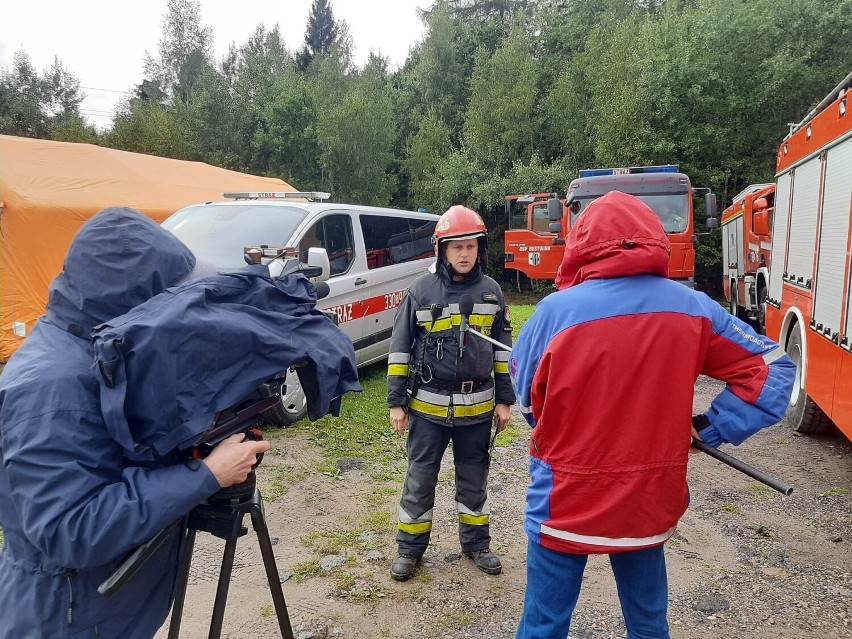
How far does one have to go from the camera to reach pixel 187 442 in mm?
1432

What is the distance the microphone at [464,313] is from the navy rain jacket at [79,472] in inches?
73.5

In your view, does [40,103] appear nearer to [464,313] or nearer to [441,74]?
[441,74]

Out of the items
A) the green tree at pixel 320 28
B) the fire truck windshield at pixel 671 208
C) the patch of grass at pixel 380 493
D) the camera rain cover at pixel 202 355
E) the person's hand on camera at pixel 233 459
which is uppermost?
the green tree at pixel 320 28

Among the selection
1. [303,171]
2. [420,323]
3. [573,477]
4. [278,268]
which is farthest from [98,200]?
[303,171]

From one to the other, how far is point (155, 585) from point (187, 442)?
1.76ft

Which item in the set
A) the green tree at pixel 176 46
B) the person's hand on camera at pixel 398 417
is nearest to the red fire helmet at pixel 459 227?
the person's hand on camera at pixel 398 417

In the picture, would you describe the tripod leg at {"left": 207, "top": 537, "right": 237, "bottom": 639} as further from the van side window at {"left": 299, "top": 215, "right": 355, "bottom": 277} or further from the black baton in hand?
the van side window at {"left": 299, "top": 215, "right": 355, "bottom": 277}

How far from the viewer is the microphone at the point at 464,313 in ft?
10.8

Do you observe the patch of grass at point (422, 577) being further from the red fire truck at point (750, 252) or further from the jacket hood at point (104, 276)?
the red fire truck at point (750, 252)

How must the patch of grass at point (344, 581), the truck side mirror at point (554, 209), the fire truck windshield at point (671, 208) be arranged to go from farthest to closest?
the truck side mirror at point (554, 209)
the fire truck windshield at point (671, 208)
the patch of grass at point (344, 581)

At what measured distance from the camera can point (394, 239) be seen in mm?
7512

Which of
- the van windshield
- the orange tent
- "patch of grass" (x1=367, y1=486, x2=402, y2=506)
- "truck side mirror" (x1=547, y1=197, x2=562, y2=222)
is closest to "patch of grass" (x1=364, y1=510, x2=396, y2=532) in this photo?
"patch of grass" (x1=367, y1=486, x2=402, y2=506)

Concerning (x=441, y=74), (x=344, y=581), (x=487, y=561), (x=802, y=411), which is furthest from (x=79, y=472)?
(x=441, y=74)

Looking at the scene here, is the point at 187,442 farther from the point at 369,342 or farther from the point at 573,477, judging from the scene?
the point at 369,342
